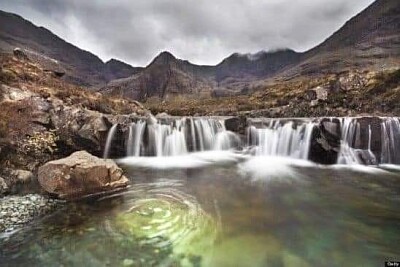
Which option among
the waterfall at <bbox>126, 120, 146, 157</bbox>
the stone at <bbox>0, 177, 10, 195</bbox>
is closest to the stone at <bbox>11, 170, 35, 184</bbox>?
the stone at <bbox>0, 177, 10, 195</bbox>

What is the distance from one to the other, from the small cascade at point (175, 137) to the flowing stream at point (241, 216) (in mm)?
1578

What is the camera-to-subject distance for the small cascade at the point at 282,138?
19.1 m

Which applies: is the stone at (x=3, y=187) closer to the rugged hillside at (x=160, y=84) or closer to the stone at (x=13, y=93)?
the stone at (x=13, y=93)

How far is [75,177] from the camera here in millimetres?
10242

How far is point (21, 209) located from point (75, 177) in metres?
1.97

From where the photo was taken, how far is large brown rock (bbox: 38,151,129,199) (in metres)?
9.98

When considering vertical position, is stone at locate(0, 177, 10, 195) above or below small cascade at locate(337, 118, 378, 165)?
below

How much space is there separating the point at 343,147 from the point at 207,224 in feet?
43.4

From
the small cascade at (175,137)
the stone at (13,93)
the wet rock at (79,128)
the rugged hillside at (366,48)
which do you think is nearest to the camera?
the stone at (13,93)

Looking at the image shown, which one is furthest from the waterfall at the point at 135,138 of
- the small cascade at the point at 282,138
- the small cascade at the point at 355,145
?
the small cascade at the point at 355,145

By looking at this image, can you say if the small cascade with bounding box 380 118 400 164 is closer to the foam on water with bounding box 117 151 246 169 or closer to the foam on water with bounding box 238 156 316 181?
the foam on water with bounding box 238 156 316 181

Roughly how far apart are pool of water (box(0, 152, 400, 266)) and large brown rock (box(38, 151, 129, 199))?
28.9 inches

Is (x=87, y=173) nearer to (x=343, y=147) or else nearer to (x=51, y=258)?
(x=51, y=258)

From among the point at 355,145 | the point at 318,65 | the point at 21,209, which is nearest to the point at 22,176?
the point at 21,209
